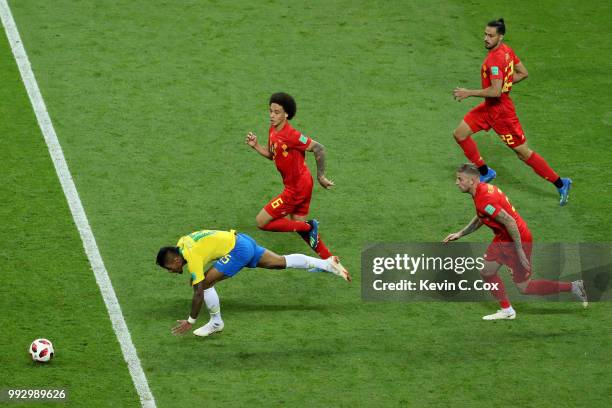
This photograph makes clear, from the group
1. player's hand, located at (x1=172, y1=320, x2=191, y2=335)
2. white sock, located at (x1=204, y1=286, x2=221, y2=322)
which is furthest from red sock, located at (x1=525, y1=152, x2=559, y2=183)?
player's hand, located at (x1=172, y1=320, x2=191, y2=335)

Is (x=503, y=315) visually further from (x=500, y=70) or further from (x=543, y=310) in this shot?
(x=500, y=70)

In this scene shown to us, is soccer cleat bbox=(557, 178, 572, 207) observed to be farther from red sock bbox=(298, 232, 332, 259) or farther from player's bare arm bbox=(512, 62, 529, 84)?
red sock bbox=(298, 232, 332, 259)

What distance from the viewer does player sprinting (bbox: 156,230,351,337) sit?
13.9 meters

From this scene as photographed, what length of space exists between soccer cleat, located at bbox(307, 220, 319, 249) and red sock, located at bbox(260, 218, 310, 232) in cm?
5

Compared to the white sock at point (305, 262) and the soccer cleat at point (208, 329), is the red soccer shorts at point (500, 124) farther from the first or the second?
the soccer cleat at point (208, 329)

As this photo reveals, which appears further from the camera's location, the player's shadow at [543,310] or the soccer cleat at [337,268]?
the soccer cleat at [337,268]

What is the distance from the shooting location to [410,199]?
1722cm

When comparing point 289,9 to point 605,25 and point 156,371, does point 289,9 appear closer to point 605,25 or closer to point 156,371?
point 605,25

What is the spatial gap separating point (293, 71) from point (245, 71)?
0.72m

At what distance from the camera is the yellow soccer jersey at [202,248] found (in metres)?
14.0

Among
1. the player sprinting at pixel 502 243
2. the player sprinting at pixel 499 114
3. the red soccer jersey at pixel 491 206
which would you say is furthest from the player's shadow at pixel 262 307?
the player sprinting at pixel 499 114

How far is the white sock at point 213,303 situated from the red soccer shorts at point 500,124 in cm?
480

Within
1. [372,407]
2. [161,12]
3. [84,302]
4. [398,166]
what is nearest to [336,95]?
[398,166]

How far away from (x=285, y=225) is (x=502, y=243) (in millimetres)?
2696
